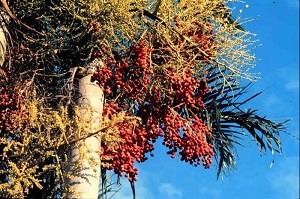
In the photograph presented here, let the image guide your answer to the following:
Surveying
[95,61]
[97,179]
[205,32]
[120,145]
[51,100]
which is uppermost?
[205,32]

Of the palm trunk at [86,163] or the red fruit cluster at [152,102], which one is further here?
the red fruit cluster at [152,102]

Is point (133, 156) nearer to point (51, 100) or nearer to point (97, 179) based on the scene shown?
point (97, 179)

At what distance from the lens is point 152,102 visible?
4109 millimetres

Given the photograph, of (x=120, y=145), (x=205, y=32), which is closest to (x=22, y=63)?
(x=120, y=145)

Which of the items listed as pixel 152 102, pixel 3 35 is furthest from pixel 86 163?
pixel 3 35

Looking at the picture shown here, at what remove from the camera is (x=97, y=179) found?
355 cm

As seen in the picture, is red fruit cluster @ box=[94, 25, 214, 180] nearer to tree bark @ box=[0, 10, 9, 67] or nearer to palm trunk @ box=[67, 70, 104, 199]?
palm trunk @ box=[67, 70, 104, 199]

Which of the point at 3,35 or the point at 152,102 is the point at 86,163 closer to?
the point at 152,102

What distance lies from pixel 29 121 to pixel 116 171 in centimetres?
56

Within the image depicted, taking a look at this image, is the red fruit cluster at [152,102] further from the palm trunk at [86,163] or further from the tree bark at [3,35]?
the tree bark at [3,35]

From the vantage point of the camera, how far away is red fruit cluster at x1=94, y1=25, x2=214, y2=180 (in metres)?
3.93

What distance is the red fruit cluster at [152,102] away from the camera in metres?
3.93

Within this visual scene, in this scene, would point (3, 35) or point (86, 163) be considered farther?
point (3, 35)

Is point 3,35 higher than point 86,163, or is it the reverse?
point 3,35
